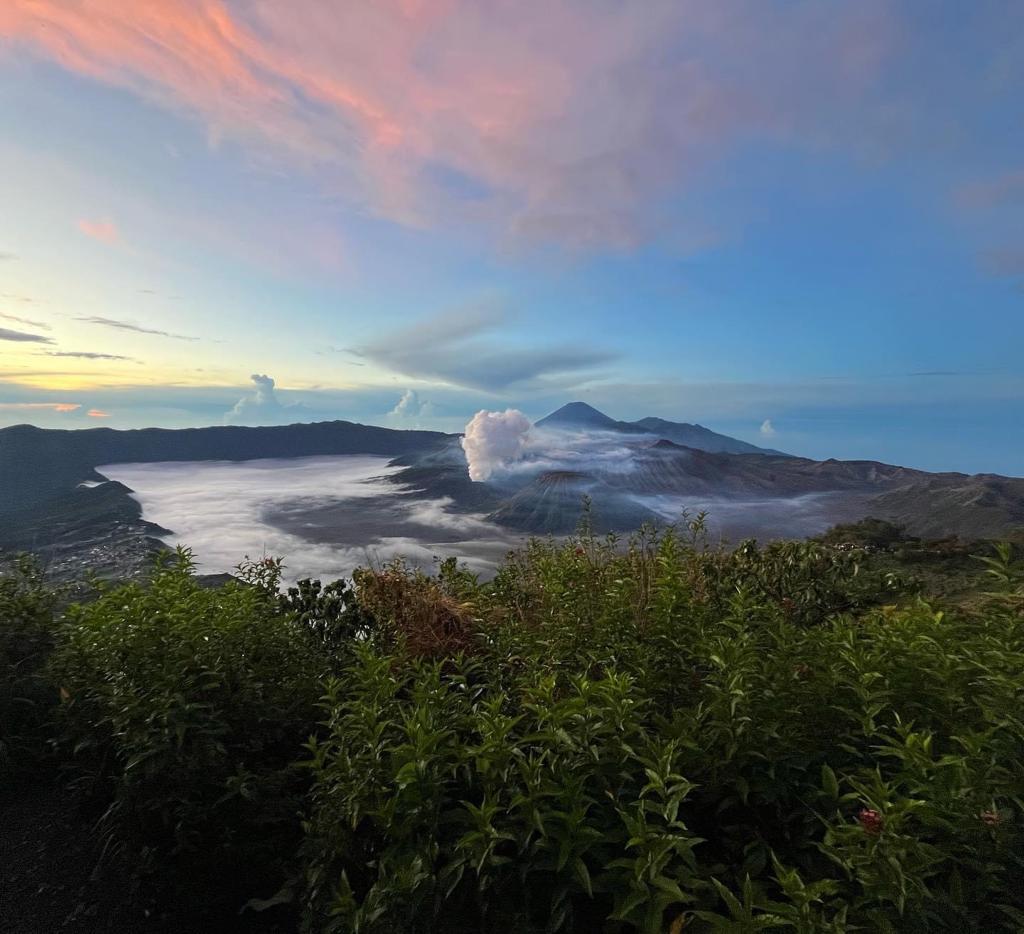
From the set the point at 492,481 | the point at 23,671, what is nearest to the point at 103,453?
the point at 492,481

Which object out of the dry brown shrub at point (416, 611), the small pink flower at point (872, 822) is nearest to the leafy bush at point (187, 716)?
the dry brown shrub at point (416, 611)

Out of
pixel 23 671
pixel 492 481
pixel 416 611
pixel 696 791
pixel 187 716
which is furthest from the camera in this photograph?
pixel 492 481

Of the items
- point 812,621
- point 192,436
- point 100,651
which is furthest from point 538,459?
point 100,651

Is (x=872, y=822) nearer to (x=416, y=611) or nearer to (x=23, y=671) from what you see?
(x=416, y=611)

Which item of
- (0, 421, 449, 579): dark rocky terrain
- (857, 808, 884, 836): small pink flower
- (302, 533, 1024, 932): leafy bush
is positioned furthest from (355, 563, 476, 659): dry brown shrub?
(0, 421, 449, 579): dark rocky terrain

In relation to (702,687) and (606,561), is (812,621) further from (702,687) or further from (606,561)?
(702,687)

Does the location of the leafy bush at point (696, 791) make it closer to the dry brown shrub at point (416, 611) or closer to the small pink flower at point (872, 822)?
the small pink flower at point (872, 822)

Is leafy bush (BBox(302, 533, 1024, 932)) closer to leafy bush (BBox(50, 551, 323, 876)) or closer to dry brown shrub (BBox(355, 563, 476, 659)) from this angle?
leafy bush (BBox(50, 551, 323, 876))

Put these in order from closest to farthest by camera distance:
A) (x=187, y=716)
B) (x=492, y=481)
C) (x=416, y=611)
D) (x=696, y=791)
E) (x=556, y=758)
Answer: (x=556, y=758) < (x=696, y=791) < (x=187, y=716) < (x=416, y=611) < (x=492, y=481)

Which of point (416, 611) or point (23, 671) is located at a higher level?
point (416, 611)

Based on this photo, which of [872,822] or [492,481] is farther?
[492,481]
